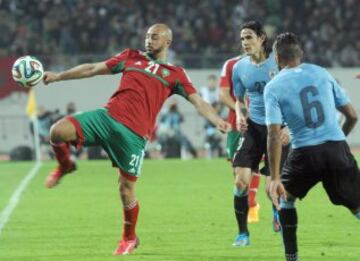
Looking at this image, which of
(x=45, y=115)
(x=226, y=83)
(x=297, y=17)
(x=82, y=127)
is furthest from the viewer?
(x=297, y=17)

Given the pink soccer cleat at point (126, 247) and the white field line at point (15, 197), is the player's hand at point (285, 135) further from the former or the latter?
the white field line at point (15, 197)

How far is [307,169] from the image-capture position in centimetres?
908

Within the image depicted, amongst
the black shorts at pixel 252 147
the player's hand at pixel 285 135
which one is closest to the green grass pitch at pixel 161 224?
the black shorts at pixel 252 147

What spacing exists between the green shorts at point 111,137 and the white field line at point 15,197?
3053mm

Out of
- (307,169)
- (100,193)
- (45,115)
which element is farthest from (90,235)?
(45,115)

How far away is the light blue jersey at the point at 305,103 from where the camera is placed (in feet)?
29.2

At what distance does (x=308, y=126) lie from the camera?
29.6 feet

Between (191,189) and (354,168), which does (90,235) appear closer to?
(354,168)

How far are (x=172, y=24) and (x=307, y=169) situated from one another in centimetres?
2666

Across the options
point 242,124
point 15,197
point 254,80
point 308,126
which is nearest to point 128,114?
point 242,124

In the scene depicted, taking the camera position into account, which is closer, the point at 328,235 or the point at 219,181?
the point at 328,235

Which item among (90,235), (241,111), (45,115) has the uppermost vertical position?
(241,111)

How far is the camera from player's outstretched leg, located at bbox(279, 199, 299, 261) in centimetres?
933

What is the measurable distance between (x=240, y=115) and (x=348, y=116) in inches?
119
